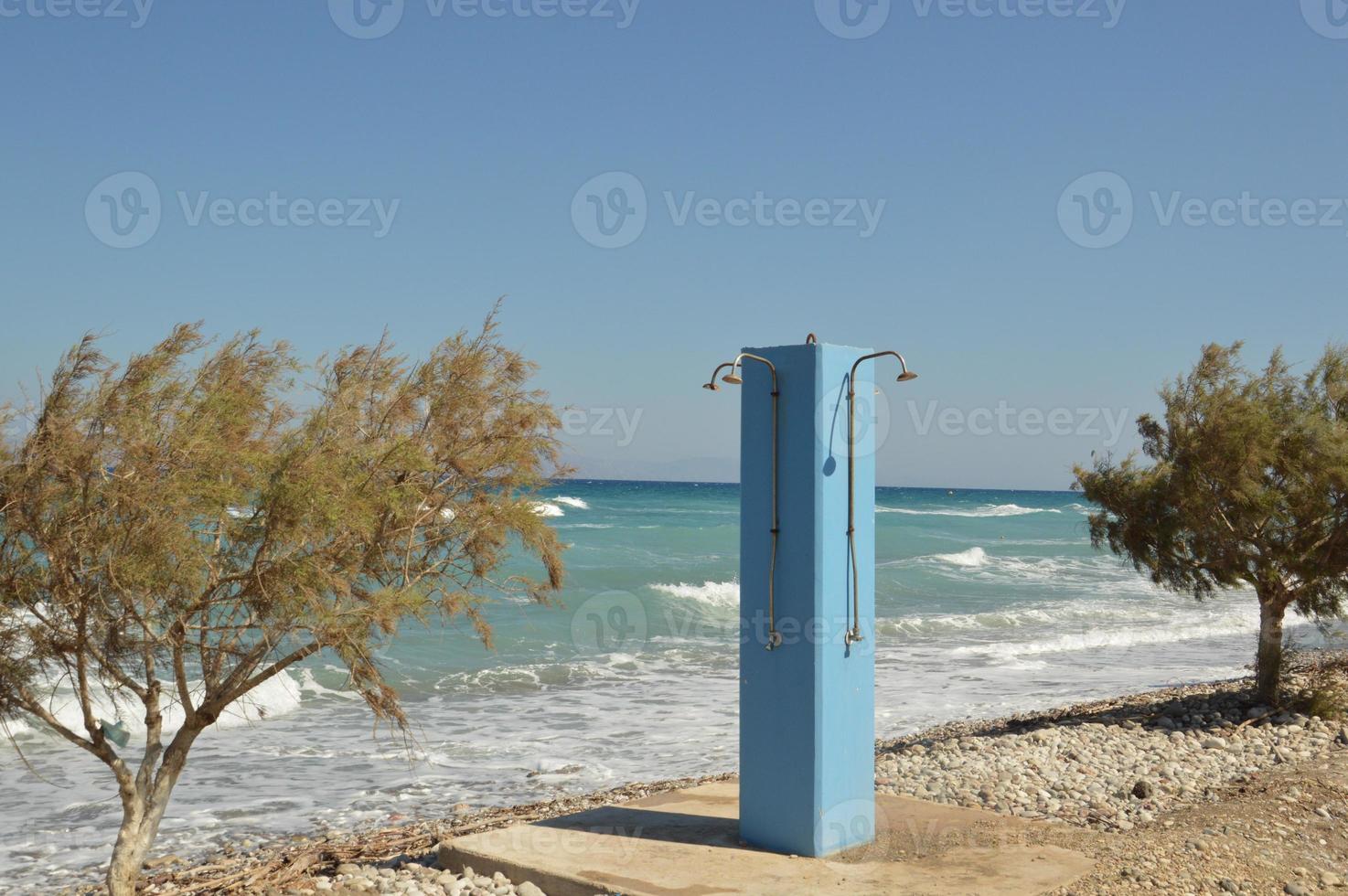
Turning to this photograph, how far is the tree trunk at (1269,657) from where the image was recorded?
1212 cm

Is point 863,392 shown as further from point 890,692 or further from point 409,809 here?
point 890,692

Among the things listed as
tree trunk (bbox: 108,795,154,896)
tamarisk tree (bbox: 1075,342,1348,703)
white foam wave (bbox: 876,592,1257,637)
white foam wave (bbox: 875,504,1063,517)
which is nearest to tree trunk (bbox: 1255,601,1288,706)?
tamarisk tree (bbox: 1075,342,1348,703)

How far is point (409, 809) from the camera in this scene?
33.5 feet

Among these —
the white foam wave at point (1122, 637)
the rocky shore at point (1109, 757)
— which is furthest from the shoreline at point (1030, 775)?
the white foam wave at point (1122, 637)

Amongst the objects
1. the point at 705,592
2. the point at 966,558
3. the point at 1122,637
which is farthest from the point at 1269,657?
the point at 966,558

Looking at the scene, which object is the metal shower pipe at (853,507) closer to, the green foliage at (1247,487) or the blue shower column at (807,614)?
the blue shower column at (807,614)

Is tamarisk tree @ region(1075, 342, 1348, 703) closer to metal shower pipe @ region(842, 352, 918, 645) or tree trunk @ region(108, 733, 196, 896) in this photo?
metal shower pipe @ region(842, 352, 918, 645)

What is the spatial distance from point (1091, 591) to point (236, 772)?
25.8 meters

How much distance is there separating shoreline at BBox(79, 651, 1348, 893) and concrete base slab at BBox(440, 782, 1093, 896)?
40.0 inches

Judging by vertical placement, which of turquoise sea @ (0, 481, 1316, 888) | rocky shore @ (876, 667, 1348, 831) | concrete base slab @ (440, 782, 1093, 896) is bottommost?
turquoise sea @ (0, 481, 1316, 888)

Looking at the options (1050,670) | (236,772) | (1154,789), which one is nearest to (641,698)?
(236,772)

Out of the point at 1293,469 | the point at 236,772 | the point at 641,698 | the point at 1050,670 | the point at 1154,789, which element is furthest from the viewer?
the point at 1050,670

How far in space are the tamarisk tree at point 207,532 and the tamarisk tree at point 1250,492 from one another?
756 cm

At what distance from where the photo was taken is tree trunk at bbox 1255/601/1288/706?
477 inches
